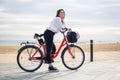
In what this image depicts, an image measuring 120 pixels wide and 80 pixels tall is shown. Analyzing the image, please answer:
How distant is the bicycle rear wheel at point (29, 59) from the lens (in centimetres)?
1005

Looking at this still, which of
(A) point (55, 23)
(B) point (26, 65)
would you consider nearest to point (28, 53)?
(B) point (26, 65)

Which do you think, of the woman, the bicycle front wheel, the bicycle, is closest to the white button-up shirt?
the woman

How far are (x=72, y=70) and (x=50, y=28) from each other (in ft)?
5.02

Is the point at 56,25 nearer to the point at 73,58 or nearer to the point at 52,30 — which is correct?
the point at 52,30

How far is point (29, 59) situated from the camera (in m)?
10.2

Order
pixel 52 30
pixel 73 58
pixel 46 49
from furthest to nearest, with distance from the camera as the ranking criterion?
1. pixel 73 58
2. pixel 46 49
3. pixel 52 30

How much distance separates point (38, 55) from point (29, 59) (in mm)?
310

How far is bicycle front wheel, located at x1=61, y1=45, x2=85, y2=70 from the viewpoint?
34.1ft

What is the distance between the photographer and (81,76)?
8781mm

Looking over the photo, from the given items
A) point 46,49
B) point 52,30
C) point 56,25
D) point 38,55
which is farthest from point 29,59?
point 56,25

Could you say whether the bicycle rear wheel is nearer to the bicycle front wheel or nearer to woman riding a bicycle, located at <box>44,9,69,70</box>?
woman riding a bicycle, located at <box>44,9,69,70</box>

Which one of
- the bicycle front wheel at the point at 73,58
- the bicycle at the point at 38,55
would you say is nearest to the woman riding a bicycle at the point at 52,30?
the bicycle at the point at 38,55

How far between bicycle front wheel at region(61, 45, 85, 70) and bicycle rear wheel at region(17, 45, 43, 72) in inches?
31.4

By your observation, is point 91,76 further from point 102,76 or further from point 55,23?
point 55,23
